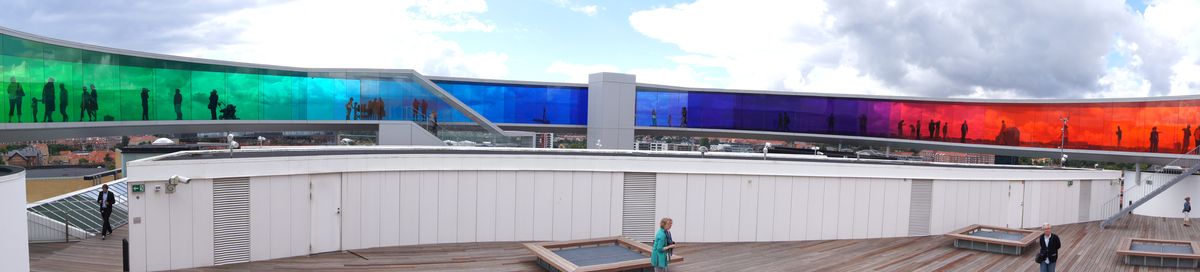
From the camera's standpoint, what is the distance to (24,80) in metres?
16.0

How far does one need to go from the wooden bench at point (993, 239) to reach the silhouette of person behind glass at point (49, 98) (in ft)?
78.0

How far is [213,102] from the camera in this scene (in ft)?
90.4

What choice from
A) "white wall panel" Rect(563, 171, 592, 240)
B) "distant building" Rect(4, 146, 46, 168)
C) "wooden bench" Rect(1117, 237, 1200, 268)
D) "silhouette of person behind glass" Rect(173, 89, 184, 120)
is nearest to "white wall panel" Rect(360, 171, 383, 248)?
"white wall panel" Rect(563, 171, 592, 240)

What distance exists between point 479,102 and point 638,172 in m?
23.6

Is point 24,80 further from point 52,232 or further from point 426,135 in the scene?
point 426,135


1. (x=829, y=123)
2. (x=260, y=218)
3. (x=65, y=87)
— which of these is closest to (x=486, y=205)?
(x=260, y=218)

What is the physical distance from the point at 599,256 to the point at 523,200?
11.7 ft

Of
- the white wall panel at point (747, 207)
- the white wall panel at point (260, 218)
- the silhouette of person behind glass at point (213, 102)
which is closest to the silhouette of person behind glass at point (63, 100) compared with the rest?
the white wall panel at point (260, 218)

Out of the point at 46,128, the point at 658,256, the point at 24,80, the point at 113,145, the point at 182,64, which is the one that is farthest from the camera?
the point at 113,145

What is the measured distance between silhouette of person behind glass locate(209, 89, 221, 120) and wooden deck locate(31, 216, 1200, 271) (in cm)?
1115

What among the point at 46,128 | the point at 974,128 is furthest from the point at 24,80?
the point at 974,128

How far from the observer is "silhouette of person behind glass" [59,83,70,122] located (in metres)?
17.9

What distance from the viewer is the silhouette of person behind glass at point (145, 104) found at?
77.6ft

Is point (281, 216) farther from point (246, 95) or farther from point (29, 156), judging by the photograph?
point (29, 156)
